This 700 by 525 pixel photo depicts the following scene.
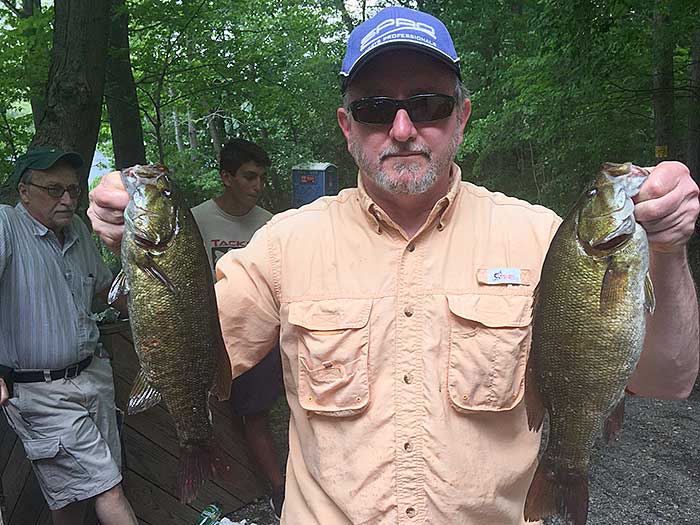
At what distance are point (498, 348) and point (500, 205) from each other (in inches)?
19.4

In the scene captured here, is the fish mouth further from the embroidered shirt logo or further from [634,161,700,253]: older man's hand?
[634,161,700,253]: older man's hand

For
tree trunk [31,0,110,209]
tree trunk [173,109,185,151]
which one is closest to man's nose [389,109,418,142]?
tree trunk [31,0,110,209]

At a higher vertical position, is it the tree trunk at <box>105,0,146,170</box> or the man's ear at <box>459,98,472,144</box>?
the tree trunk at <box>105,0,146,170</box>

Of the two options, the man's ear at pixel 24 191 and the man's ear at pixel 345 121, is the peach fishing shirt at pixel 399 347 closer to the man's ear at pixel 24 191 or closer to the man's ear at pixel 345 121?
the man's ear at pixel 345 121

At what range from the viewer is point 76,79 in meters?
4.90

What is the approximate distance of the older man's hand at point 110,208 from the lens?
6.28ft

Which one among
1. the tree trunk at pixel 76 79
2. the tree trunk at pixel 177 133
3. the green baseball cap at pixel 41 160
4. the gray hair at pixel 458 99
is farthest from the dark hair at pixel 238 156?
the tree trunk at pixel 177 133

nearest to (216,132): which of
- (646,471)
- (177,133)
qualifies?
(177,133)

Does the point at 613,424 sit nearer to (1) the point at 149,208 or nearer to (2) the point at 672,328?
(2) the point at 672,328

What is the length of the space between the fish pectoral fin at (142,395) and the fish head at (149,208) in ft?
1.51

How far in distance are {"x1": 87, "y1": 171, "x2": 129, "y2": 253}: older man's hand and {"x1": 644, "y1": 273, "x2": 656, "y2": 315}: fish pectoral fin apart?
1.51 meters

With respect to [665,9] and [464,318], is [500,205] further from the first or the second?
[665,9]

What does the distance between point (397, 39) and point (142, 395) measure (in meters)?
1.39

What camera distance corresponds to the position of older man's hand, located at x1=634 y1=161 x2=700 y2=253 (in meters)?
1.63
